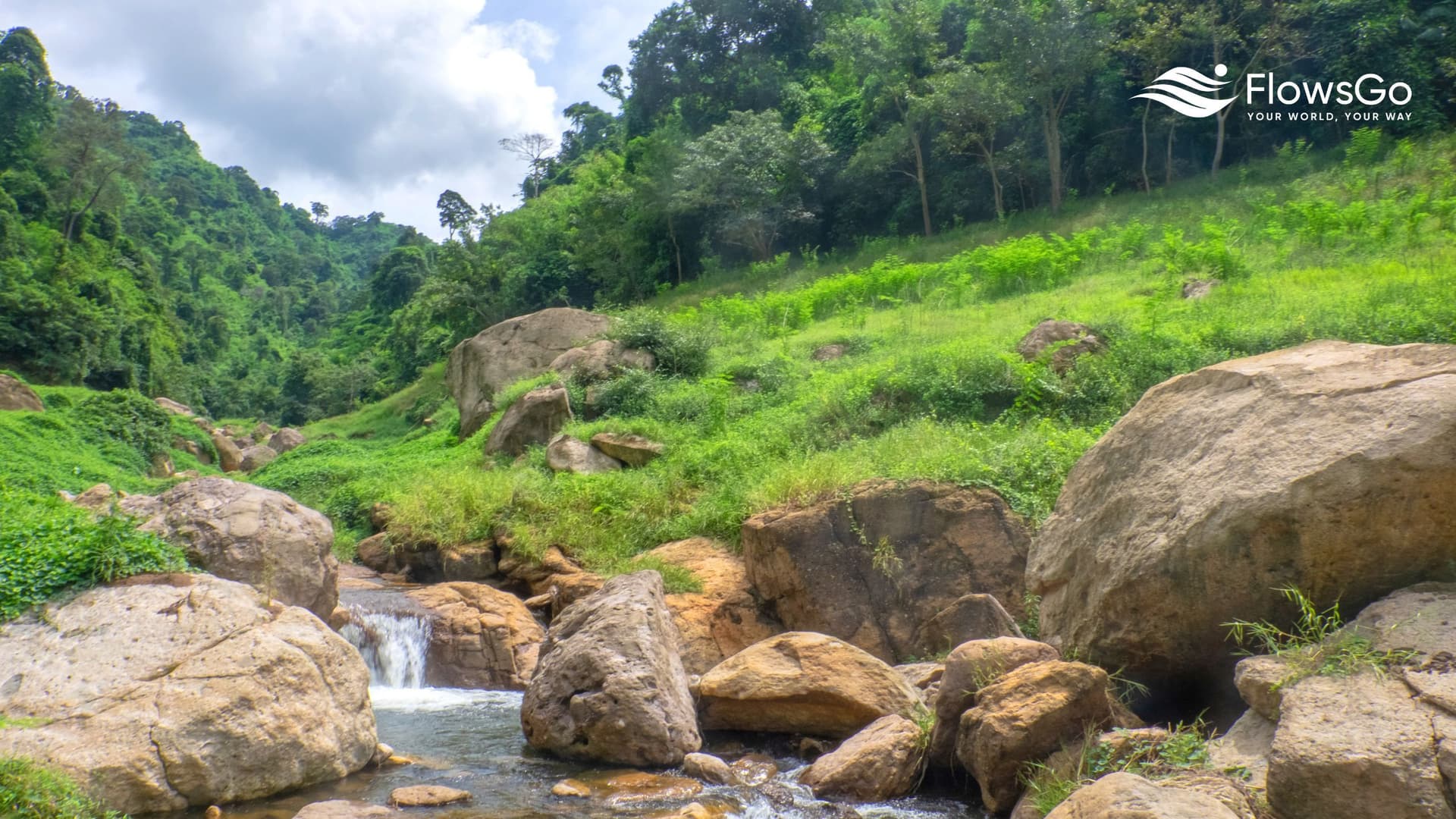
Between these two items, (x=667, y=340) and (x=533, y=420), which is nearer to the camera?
(x=533, y=420)

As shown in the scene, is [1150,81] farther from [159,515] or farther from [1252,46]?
[159,515]

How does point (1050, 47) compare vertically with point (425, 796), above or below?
above

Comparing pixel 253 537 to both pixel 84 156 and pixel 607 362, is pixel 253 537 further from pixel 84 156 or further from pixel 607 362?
pixel 84 156

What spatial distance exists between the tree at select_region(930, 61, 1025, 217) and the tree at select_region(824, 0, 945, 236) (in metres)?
1.37

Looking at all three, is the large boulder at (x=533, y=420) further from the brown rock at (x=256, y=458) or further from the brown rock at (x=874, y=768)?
the brown rock at (x=256, y=458)

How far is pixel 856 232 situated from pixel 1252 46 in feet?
45.6

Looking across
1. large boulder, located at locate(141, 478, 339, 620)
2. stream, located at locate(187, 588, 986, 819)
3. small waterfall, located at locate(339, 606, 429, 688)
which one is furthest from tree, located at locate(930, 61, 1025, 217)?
large boulder, located at locate(141, 478, 339, 620)

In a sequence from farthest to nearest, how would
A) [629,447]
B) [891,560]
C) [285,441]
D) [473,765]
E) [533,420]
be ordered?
1. [285,441]
2. [533,420]
3. [629,447]
4. [891,560]
5. [473,765]

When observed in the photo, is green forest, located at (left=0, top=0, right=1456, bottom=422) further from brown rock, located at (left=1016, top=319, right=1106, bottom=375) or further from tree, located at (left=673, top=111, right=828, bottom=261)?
brown rock, located at (left=1016, top=319, right=1106, bottom=375)

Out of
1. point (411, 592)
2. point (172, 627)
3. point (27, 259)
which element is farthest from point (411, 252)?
point (172, 627)

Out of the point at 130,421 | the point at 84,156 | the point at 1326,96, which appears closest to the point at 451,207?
the point at 84,156

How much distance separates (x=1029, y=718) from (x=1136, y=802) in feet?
4.83

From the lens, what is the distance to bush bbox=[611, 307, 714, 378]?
70.4 ft

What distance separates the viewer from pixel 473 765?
7574 mm
